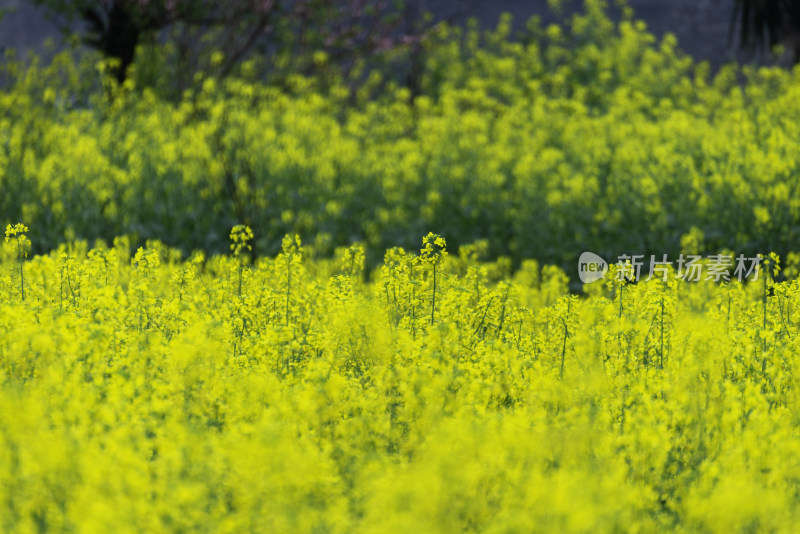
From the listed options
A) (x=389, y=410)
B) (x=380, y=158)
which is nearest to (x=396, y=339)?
(x=389, y=410)

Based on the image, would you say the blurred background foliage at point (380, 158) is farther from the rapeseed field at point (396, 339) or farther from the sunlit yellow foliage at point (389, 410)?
the sunlit yellow foliage at point (389, 410)

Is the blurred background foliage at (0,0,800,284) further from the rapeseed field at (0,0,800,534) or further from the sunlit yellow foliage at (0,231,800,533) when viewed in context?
the sunlit yellow foliage at (0,231,800,533)

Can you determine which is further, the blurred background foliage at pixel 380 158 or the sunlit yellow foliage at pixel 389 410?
the blurred background foliage at pixel 380 158

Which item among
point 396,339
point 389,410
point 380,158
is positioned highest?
point 380,158

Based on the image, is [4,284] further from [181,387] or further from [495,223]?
[495,223]

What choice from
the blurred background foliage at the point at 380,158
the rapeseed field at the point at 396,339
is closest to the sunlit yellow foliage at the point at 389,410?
the rapeseed field at the point at 396,339

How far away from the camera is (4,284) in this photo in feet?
14.3

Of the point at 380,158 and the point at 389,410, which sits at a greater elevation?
the point at 380,158

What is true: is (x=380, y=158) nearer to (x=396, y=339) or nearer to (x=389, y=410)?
(x=396, y=339)

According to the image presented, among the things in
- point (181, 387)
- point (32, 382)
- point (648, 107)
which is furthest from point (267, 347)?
point (648, 107)

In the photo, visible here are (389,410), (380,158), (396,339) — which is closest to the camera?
(389,410)

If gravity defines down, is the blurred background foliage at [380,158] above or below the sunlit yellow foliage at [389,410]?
above

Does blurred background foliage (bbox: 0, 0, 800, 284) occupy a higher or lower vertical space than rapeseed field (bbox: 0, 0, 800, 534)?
higher

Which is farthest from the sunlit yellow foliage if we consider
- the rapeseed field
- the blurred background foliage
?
the blurred background foliage
